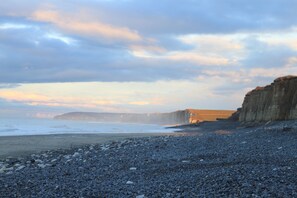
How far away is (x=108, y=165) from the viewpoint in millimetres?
12117

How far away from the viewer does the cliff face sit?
122 ft

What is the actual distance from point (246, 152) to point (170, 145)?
15.5 ft

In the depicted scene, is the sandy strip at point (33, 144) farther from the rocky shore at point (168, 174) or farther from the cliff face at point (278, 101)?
the cliff face at point (278, 101)

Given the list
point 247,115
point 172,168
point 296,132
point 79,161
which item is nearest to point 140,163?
point 172,168

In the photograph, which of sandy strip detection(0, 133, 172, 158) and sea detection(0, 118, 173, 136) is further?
sea detection(0, 118, 173, 136)

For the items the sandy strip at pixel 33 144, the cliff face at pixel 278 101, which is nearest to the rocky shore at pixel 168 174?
the sandy strip at pixel 33 144

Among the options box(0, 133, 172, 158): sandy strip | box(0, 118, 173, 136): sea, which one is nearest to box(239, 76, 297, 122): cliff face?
box(0, 118, 173, 136): sea

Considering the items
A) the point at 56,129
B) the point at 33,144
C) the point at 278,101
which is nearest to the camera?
the point at 33,144

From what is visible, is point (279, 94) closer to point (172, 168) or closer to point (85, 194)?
point (172, 168)

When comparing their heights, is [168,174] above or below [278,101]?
below

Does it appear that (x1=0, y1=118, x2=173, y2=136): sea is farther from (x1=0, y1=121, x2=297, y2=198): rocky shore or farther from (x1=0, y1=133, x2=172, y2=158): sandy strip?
(x1=0, y1=121, x2=297, y2=198): rocky shore

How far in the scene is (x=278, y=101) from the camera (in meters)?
39.9

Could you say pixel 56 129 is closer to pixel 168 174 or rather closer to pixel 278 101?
pixel 278 101

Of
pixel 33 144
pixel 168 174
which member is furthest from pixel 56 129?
pixel 168 174
